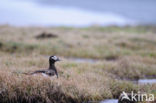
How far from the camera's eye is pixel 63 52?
19.3m

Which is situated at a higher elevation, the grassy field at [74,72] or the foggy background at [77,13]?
the grassy field at [74,72]

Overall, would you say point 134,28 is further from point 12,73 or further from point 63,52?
point 12,73

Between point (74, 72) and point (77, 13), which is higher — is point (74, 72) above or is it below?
above

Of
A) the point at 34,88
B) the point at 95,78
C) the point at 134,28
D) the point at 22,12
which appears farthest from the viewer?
the point at 22,12

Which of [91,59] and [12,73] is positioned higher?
[12,73]

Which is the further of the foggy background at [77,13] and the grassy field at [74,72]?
the foggy background at [77,13]

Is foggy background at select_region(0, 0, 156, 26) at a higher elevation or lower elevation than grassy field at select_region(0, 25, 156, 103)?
lower

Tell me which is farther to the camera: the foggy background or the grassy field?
the foggy background

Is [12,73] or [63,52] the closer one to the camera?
[12,73]

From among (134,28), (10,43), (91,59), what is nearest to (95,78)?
(91,59)

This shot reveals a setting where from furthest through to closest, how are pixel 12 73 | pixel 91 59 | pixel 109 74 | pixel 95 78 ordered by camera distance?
pixel 91 59, pixel 109 74, pixel 95 78, pixel 12 73

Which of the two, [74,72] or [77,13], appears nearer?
[74,72]

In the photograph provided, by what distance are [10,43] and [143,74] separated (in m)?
8.81

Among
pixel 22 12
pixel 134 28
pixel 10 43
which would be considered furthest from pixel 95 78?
pixel 22 12
